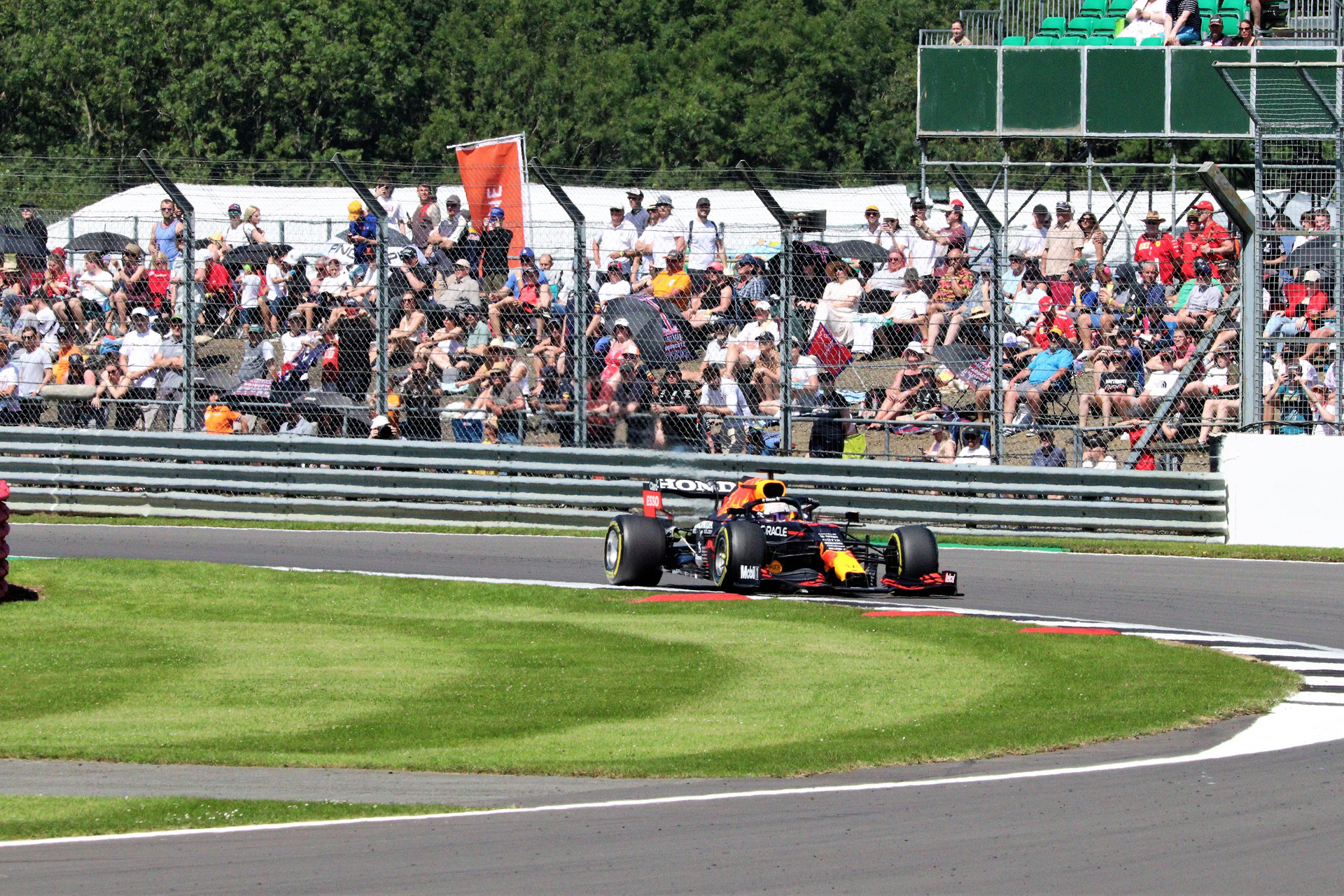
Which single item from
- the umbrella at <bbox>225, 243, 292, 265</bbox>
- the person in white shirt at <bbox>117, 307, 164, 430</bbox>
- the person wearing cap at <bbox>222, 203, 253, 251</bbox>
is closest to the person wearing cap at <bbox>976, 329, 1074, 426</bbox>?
the umbrella at <bbox>225, 243, 292, 265</bbox>

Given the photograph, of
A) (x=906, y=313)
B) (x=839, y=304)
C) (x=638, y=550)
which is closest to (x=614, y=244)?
(x=839, y=304)

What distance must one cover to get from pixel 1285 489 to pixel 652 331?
565 centimetres

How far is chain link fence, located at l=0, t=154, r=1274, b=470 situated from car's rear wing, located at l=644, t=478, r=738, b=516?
2546mm

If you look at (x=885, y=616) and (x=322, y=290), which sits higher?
(x=322, y=290)

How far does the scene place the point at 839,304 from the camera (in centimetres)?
1638

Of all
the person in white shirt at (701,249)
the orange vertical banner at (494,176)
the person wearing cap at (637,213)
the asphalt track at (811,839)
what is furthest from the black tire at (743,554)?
the person wearing cap at (637,213)

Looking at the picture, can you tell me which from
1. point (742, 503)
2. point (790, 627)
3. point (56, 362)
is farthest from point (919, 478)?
point (56, 362)

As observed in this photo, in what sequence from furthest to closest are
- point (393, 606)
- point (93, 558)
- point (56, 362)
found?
point (56, 362)
point (93, 558)
point (393, 606)

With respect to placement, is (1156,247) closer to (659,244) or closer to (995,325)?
(995,325)

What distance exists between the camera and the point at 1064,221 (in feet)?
65.2

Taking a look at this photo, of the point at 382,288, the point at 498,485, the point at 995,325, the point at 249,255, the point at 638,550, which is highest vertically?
the point at 249,255

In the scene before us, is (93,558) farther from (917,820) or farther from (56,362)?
(917,820)

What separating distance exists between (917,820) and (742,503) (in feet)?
22.1

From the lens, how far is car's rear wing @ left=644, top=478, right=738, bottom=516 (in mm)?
13633
